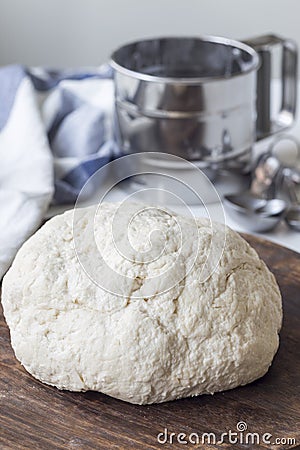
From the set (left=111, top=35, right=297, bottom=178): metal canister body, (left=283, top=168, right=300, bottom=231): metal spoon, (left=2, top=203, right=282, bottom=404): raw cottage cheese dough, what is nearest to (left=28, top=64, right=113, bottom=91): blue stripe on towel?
(left=111, top=35, right=297, bottom=178): metal canister body

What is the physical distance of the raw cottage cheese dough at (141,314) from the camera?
0.87 metres

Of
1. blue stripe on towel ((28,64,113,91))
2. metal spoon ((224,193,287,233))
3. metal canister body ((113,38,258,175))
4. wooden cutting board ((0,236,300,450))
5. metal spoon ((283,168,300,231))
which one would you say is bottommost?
metal spoon ((283,168,300,231))

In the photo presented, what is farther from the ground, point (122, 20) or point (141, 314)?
point (141, 314)

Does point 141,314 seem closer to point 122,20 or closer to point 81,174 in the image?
point 81,174

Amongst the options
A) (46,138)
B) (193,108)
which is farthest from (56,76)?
(193,108)

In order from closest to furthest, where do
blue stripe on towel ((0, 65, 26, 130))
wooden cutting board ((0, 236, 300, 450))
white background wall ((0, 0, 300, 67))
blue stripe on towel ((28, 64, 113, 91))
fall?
wooden cutting board ((0, 236, 300, 450)), blue stripe on towel ((0, 65, 26, 130)), blue stripe on towel ((28, 64, 113, 91)), white background wall ((0, 0, 300, 67))

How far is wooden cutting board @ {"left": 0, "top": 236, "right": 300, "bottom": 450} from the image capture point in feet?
2.72

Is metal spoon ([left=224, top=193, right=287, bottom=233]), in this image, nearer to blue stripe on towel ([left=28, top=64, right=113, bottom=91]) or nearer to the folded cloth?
the folded cloth

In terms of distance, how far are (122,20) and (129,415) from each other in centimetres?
173

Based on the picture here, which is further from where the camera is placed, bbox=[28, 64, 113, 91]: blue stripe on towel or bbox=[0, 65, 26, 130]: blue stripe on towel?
bbox=[28, 64, 113, 91]: blue stripe on towel

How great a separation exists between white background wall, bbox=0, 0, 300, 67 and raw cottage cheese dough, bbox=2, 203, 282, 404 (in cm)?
153

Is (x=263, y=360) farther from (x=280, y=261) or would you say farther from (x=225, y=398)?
(x=280, y=261)

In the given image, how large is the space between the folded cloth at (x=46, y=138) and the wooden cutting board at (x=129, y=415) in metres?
0.36

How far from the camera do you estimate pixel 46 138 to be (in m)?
1.46
